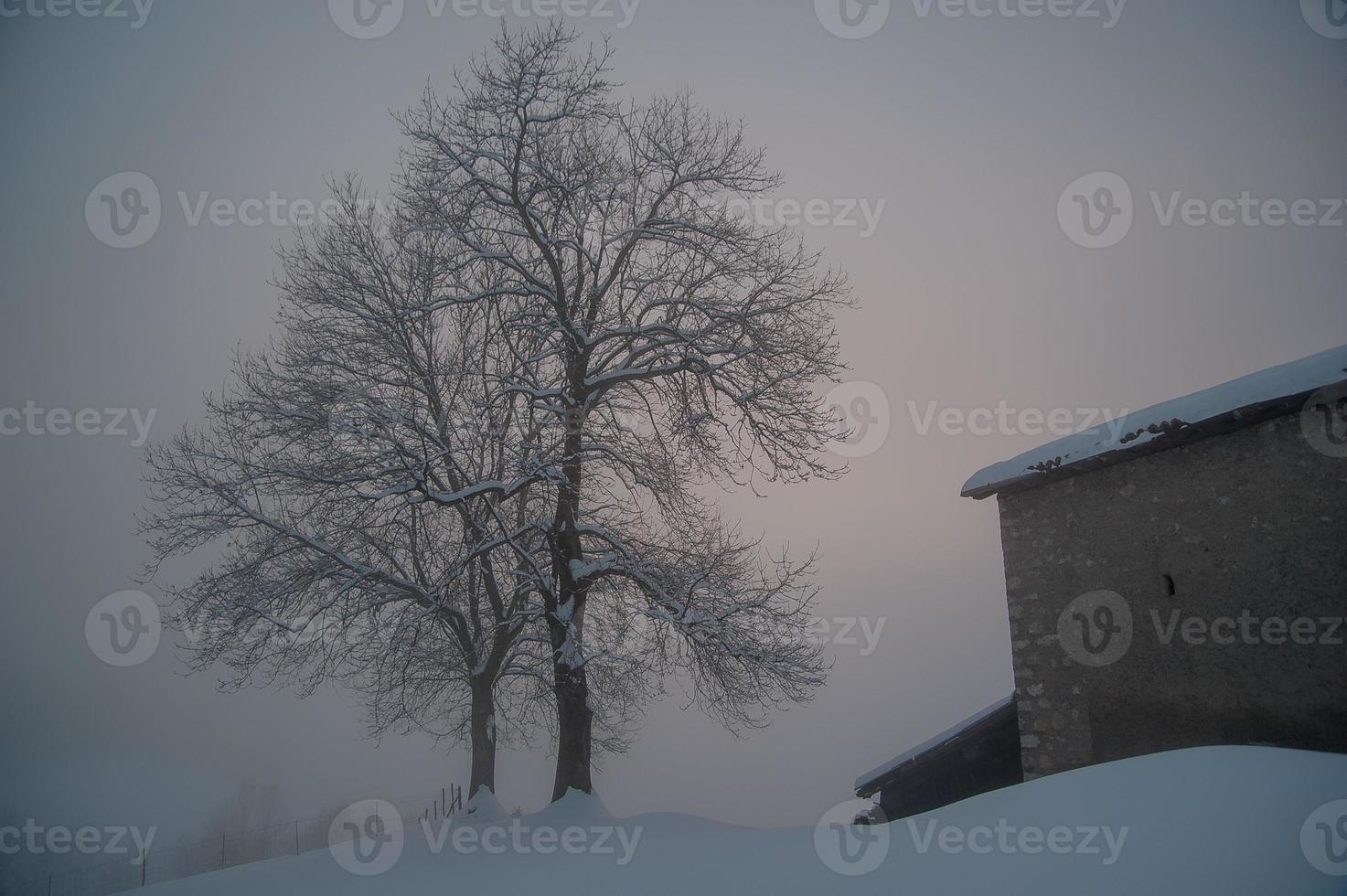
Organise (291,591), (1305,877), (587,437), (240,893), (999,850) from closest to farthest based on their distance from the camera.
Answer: (1305,877) → (999,850) → (240,893) → (291,591) → (587,437)

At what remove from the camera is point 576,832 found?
9.12 m

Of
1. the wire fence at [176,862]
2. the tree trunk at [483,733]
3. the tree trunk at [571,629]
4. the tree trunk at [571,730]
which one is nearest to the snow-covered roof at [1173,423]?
the tree trunk at [571,629]

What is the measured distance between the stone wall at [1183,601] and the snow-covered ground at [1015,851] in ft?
3.95

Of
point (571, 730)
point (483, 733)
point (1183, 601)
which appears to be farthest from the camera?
point (483, 733)

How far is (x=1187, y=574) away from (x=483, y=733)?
35.7 feet

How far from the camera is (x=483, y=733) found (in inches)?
530

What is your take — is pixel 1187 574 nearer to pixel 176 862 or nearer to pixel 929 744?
pixel 929 744

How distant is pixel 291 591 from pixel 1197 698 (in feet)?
35.7

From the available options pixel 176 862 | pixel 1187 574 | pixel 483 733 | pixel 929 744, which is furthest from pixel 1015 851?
pixel 176 862

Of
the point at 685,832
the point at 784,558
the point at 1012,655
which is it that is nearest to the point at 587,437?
the point at 784,558

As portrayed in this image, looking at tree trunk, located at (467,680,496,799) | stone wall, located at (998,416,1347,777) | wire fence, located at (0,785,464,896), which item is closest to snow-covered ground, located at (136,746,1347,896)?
stone wall, located at (998,416,1347,777)

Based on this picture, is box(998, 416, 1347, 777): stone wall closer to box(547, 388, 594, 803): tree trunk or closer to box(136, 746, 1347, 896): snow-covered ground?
box(136, 746, 1347, 896): snow-covered ground

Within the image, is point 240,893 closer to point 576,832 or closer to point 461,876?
point 461,876

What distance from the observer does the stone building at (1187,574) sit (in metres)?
7.29
